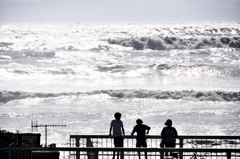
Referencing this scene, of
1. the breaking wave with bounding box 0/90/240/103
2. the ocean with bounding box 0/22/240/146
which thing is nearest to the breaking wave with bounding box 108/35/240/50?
the ocean with bounding box 0/22/240/146

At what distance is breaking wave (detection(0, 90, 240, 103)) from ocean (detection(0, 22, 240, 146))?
0.07 m

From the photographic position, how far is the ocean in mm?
30484

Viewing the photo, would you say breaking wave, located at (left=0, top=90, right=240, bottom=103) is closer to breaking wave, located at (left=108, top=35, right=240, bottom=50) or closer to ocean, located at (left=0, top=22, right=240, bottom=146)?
ocean, located at (left=0, top=22, right=240, bottom=146)

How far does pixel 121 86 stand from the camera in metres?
49.7

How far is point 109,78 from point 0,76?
31.6ft

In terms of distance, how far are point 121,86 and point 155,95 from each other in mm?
6435

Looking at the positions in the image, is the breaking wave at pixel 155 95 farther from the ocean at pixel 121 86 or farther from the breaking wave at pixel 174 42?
the breaking wave at pixel 174 42

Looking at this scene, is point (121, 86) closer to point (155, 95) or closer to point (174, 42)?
point (155, 95)

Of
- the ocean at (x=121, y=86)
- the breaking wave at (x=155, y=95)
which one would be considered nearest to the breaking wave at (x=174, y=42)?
the ocean at (x=121, y=86)

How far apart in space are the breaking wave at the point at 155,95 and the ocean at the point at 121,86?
0.07 metres

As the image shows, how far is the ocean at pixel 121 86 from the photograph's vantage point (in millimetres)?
30484

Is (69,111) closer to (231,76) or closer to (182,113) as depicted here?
(182,113)

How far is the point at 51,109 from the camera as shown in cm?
3647

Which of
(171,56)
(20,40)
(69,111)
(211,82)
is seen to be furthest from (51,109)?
(20,40)
